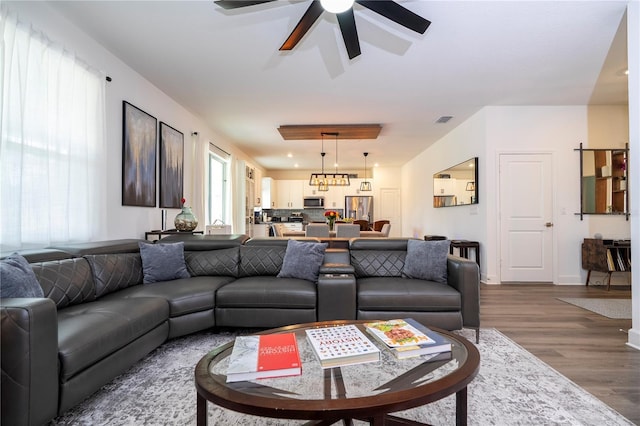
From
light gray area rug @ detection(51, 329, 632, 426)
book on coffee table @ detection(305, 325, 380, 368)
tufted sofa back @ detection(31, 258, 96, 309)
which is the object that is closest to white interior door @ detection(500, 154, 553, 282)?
light gray area rug @ detection(51, 329, 632, 426)

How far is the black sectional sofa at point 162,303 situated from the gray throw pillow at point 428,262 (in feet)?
0.26

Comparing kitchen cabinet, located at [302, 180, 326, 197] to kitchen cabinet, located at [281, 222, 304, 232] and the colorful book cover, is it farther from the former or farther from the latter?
the colorful book cover

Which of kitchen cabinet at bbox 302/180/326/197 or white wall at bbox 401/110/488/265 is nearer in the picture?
white wall at bbox 401/110/488/265

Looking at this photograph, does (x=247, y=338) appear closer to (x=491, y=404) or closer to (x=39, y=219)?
(x=491, y=404)

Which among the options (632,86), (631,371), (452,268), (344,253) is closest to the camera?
(631,371)

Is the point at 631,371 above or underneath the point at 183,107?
underneath

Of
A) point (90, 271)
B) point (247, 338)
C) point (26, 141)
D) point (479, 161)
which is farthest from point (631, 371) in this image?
point (26, 141)

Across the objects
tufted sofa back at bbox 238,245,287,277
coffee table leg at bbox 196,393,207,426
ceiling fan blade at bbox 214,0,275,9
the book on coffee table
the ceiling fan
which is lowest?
coffee table leg at bbox 196,393,207,426

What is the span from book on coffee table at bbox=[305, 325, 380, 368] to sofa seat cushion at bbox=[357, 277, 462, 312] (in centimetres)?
101

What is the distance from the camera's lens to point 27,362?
4.22ft

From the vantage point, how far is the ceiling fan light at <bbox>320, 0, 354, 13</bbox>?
2.00 m

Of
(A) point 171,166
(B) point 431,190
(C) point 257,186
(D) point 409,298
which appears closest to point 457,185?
(B) point 431,190

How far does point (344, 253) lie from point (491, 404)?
1.82 meters

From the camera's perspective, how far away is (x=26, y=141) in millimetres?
2242
